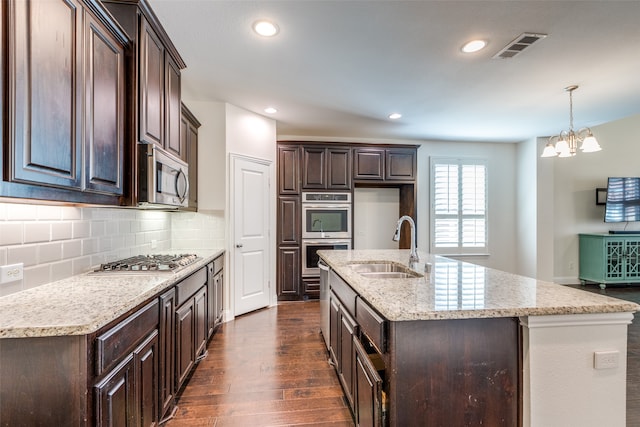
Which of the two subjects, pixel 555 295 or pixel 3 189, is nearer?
pixel 3 189

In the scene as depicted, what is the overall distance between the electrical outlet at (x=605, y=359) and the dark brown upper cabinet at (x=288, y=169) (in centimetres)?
370

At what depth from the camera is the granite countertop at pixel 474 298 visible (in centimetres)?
117

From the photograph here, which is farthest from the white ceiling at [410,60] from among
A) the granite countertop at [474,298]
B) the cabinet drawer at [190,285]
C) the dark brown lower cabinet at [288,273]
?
the dark brown lower cabinet at [288,273]

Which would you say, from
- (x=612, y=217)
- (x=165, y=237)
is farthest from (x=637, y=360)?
(x=165, y=237)

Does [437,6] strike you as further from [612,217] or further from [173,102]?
[612,217]

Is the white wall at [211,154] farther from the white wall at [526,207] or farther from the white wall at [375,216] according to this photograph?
the white wall at [526,207]

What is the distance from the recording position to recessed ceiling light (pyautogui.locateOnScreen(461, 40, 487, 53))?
2.26 metres

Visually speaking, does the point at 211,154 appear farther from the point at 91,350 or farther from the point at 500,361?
the point at 500,361

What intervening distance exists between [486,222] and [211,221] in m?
4.76

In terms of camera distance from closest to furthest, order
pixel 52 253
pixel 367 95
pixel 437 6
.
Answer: pixel 52 253
pixel 437 6
pixel 367 95

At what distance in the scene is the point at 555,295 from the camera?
1.38 m

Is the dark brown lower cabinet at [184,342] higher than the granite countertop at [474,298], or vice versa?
the granite countertop at [474,298]

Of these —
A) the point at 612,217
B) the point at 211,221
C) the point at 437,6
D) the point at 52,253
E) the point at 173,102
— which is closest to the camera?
the point at 52,253

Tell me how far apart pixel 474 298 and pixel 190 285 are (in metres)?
1.89
